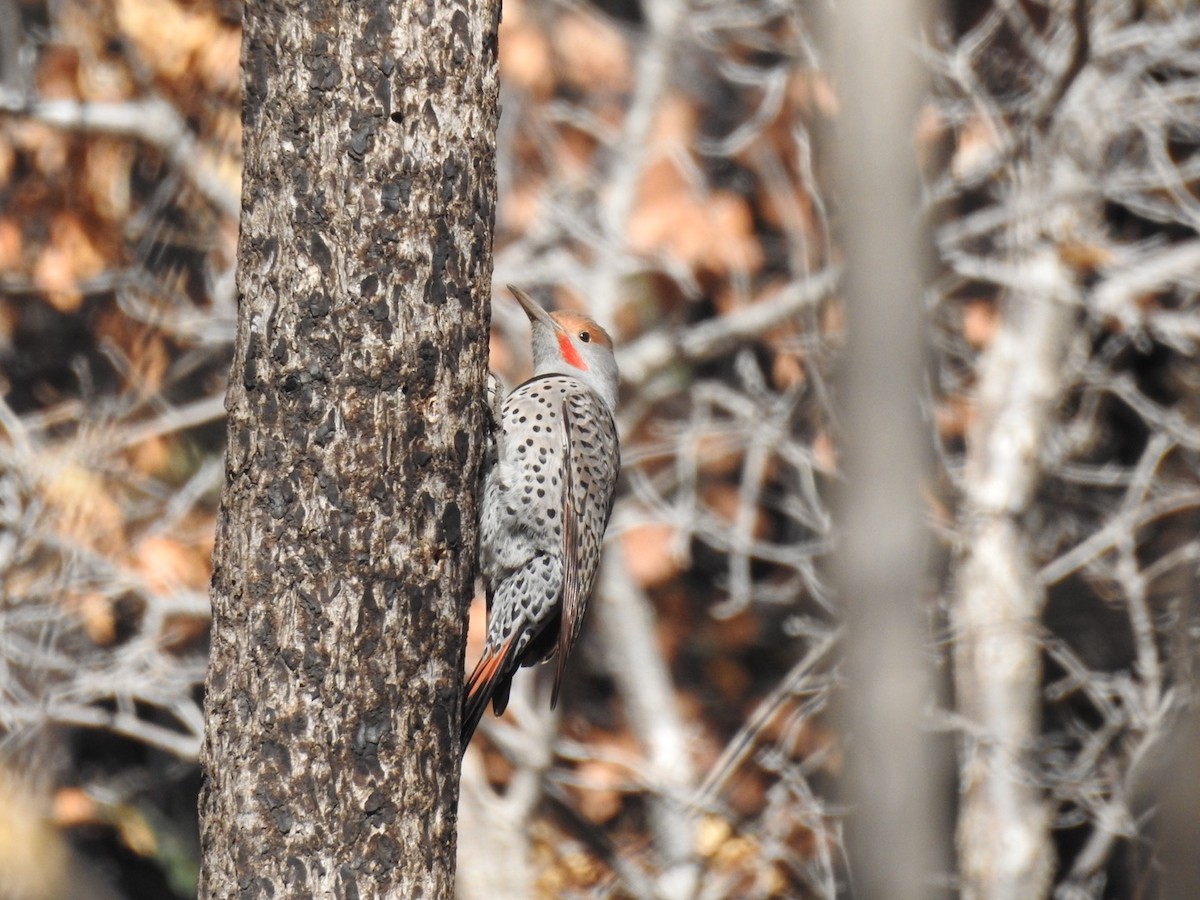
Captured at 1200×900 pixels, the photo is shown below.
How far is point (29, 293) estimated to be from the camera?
6.19 m

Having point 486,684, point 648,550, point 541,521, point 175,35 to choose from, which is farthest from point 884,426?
point 175,35

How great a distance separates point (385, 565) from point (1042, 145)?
→ 12.9ft

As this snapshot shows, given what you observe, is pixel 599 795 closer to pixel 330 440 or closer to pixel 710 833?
pixel 710 833

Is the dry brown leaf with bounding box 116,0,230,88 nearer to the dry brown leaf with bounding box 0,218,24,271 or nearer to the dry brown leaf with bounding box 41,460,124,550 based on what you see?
the dry brown leaf with bounding box 0,218,24,271

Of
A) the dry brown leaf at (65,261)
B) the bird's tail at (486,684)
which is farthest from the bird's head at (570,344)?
the dry brown leaf at (65,261)

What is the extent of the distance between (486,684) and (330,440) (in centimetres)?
93

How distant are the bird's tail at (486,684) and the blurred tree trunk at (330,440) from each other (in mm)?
449

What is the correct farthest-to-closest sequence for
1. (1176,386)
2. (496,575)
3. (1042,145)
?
(1176,386) < (1042,145) < (496,575)

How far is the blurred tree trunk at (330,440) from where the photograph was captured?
100.0 inches

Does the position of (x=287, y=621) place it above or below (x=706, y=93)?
below

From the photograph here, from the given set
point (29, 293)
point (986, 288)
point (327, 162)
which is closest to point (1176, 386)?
point (986, 288)

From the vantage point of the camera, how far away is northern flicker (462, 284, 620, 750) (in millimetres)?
3541

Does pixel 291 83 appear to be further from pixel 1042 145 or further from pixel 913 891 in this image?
pixel 1042 145

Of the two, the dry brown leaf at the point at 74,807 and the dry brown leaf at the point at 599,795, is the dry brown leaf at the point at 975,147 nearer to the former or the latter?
the dry brown leaf at the point at 599,795
